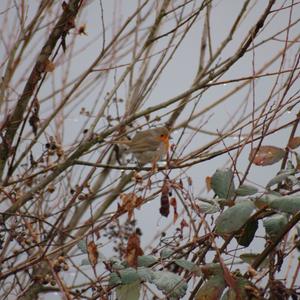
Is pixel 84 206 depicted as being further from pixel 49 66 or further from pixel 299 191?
pixel 299 191

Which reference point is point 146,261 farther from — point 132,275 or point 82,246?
point 82,246

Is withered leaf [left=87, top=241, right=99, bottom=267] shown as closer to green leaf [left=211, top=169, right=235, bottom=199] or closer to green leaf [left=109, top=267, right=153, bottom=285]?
green leaf [left=109, top=267, right=153, bottom=285]

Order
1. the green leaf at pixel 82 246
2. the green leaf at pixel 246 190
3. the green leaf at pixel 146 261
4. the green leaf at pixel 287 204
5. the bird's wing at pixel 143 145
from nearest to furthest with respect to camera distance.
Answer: the green leaf at pixel 287 204, the green leaf at pixel 246 190, the green leaf at pixel 146 261, the green leaf at pixel 82 246, the bird's wing at pixel 143 145

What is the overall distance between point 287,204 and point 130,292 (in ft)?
1.24

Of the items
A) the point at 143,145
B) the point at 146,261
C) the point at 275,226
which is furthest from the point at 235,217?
the point at 143,145

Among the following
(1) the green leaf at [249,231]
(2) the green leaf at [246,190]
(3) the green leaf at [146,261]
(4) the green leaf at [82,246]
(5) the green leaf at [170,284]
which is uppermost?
(4) the green leaf at [82,246]

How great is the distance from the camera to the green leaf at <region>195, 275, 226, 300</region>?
0.78 meters

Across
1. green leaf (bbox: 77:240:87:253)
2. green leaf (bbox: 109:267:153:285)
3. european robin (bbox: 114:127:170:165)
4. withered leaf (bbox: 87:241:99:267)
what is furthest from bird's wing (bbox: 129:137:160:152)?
green leaf (bbox: 109:267:153:285)

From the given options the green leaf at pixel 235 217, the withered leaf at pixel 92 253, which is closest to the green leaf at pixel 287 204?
the green leaf at pixel 235 217

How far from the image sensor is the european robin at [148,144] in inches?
88.1

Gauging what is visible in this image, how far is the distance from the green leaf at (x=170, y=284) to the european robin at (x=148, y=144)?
4.46 ft

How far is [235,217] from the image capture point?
75 cm

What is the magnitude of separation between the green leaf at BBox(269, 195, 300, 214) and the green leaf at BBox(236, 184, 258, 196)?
8 centimetres

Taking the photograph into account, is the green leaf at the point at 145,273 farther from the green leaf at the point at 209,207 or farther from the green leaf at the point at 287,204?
the green leaf at the point at 287,204
